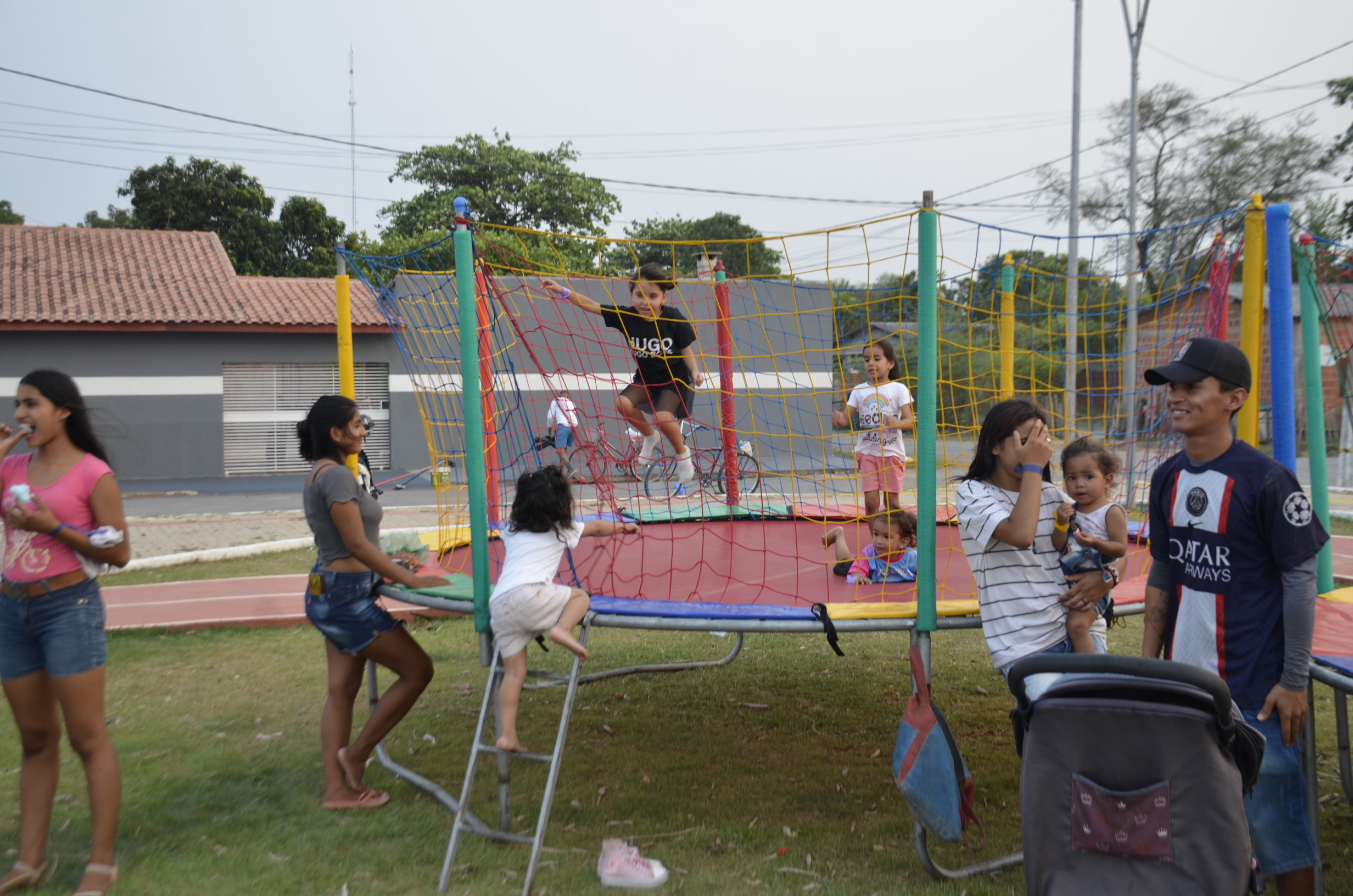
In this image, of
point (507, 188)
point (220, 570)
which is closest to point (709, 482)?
point (220, 570)

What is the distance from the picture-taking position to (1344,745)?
11.4 ft

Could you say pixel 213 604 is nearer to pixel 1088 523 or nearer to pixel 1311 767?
pixel 1088 523

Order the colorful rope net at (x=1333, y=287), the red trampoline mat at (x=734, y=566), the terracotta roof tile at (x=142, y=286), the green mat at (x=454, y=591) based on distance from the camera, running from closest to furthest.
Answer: the green mat at (x=454, y=591) < the colorful rope net at (x=1333, y=287) < the red trampoline mat at (x=734, y=566) < the terracotta roof tile at (x=142, y=286)

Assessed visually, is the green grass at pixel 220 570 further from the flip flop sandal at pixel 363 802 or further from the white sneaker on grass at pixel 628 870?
the white sneaker on grass at pixel 628 870

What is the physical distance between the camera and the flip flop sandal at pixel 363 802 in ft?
11.9

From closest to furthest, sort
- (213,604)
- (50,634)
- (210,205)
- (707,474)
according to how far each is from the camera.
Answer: (50,634) → (707,474) → (213,604) → (210,205)

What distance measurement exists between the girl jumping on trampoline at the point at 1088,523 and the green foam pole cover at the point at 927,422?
408mm

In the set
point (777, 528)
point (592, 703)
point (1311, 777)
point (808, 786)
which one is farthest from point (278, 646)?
point (1311, 777)

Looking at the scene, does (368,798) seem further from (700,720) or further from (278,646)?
(278,646)

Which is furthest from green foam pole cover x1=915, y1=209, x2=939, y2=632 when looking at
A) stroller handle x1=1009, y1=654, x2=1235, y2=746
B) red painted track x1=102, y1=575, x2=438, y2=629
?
red painted track x1=102, y1=575, x2=438, y2=629

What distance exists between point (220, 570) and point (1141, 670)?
834 centimetres

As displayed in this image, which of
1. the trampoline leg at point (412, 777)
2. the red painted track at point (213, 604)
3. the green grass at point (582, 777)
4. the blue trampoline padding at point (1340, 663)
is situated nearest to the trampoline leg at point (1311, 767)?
the blue trampoline padding at point (1340, 663)

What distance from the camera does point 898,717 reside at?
482cm

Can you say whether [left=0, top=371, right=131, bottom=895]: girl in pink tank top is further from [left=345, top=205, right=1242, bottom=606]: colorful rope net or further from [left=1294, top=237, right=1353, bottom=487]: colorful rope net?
[left=1294, top=237, right=1353, bottom=487]: colorful rope net
